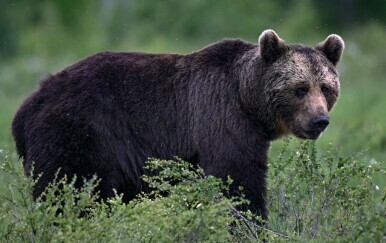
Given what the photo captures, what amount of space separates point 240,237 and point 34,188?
161 centimetres

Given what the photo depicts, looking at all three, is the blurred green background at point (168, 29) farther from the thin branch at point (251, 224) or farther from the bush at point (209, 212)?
the thin branch at point (251, 224)

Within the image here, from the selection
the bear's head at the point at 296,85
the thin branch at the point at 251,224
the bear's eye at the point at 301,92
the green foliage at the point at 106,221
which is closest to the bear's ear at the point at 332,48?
the bear's head at the point at 296,85

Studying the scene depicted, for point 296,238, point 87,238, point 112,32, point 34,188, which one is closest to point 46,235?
point 87,238

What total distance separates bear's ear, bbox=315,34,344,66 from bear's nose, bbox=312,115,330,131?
2.32 ft

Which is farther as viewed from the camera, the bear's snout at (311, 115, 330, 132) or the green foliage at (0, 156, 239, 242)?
the bear's snout at (311, 115, 330, 132)

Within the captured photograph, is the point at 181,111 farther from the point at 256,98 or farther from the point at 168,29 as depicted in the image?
the point at 168,29

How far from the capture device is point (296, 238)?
6.21 meters

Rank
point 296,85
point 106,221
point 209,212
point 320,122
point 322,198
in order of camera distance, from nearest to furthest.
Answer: point 209,212, point 106,221, point 322,198, point 320,122, point 296,85

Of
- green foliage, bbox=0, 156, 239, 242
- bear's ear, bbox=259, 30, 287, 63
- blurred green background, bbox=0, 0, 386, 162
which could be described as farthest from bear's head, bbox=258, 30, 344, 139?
blurred green background, bbox=0, 0, 386, 162

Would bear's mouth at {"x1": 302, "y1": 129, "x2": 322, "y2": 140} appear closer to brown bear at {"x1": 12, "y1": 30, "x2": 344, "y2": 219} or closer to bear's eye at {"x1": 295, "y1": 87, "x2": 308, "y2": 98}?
brown bear at {"x1": 12, "y1": 30, "x2": 344, "y2": 219}

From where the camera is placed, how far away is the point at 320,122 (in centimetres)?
728

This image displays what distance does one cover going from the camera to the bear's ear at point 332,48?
7.72m

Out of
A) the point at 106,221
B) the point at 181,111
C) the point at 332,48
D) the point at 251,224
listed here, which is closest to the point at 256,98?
the point at 181,111

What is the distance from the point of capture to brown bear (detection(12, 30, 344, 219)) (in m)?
7.36
